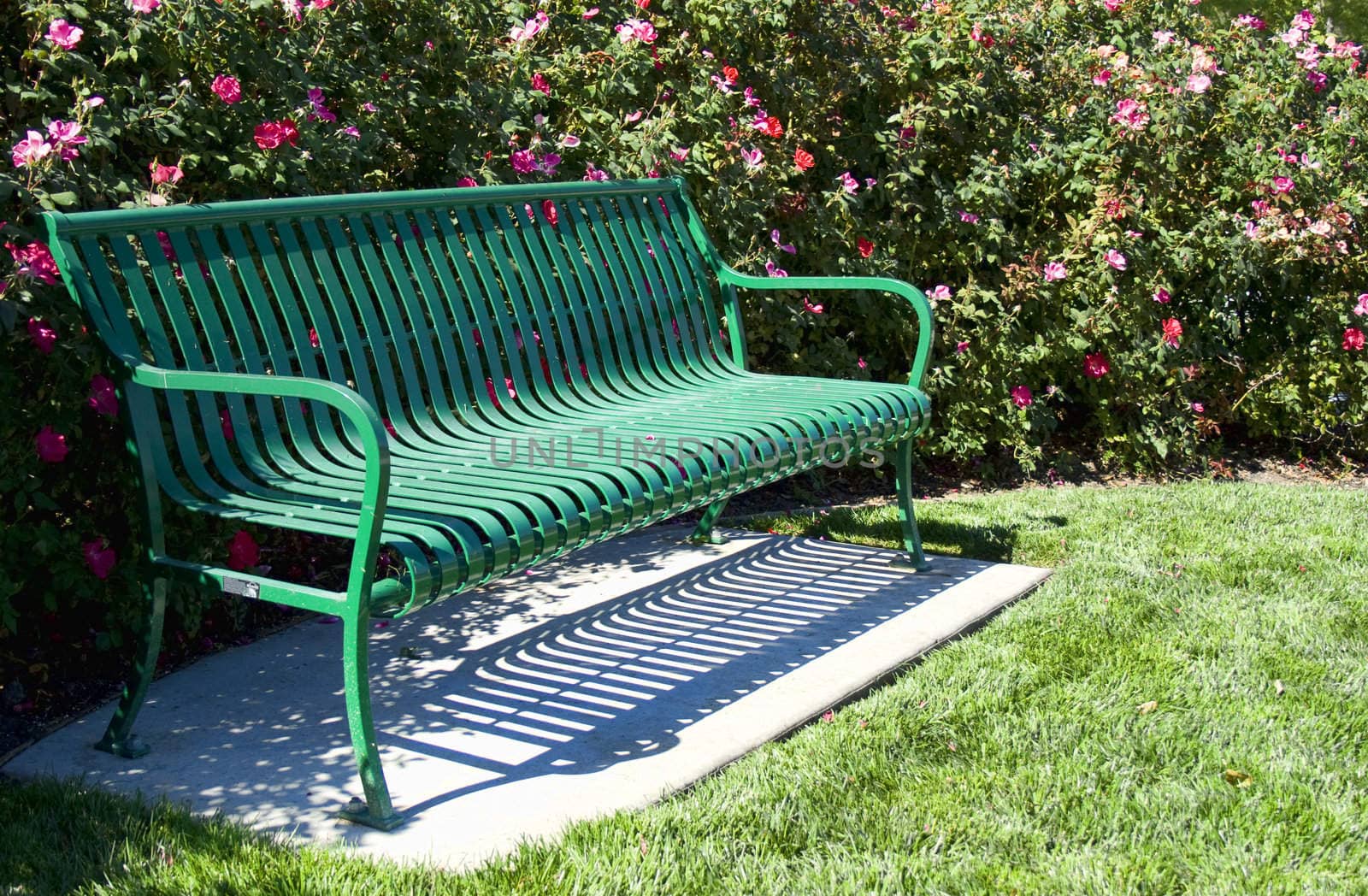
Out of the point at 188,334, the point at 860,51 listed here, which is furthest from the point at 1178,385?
the point at 188,334

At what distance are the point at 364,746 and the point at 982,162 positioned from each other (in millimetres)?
3874

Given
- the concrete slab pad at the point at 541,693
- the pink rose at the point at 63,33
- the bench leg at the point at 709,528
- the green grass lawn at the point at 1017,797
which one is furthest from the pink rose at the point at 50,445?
the bench leg at the point at 709,528

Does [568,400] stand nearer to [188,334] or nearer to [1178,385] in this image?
[188,334]

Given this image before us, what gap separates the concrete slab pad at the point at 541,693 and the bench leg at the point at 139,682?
0.04 m

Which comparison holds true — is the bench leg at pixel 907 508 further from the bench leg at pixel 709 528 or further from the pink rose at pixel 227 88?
the pink rose at pixel 227 88

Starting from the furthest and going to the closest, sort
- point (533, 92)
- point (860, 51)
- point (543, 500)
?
point (860, 51) → point (533, 92) → point (543, 500)

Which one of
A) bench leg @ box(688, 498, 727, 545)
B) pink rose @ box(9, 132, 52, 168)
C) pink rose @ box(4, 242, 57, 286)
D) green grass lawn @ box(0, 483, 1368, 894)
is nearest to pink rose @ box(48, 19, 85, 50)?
pink rose @ box(9, 132, 52, 168)

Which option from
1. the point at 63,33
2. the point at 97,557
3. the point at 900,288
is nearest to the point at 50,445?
the point at 97,557

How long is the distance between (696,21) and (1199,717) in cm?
302

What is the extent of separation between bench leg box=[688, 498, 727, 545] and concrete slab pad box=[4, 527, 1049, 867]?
13 cm

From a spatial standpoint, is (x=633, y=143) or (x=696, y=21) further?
(x=696, y=21)

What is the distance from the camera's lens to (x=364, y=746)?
274 centimetres

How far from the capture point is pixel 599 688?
3.51m

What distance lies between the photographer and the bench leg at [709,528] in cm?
475
